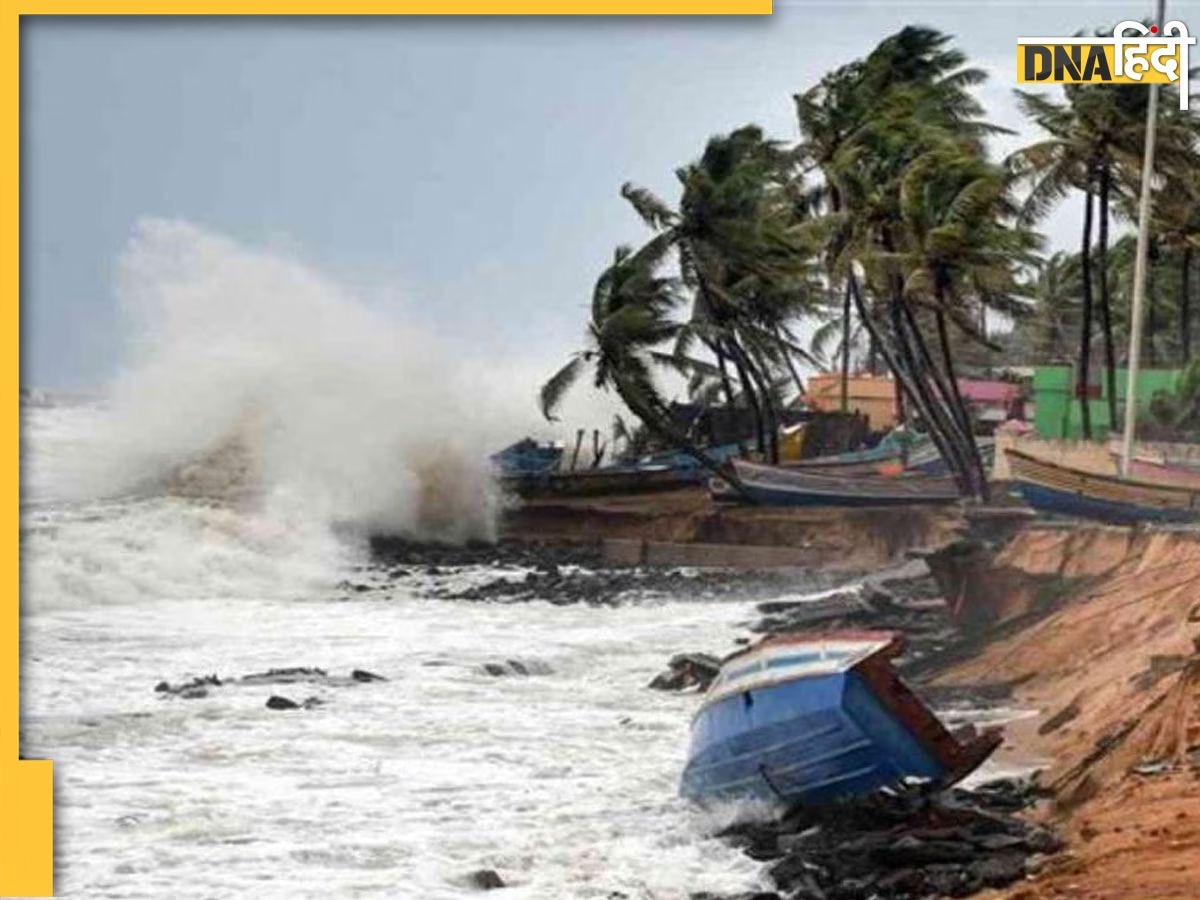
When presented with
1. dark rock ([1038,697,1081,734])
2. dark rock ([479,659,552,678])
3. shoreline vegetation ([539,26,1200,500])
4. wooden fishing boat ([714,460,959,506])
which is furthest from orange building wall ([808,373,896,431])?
dark rock ([1038,697,1081,734])

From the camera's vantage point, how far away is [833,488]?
81.3ft

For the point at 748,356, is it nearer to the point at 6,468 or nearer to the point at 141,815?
the point at 141,815

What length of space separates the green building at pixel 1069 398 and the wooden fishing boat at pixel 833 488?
269 cm

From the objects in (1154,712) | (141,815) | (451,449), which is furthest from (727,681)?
(451,449)

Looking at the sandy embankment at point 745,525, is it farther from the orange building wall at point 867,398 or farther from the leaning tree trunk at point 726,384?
the orange building wall at point 867,398

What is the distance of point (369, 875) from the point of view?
7.82m

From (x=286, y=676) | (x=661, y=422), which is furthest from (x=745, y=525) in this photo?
(x=286, y=676)

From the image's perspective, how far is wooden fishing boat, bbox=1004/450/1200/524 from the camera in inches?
685

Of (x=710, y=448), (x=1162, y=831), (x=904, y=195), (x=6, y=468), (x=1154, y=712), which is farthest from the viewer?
(x=710, y=448)

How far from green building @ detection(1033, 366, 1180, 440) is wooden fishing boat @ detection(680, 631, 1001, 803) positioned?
18.1 metres

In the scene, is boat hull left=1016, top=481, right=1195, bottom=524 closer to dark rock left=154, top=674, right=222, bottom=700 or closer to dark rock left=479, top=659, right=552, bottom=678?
dark rock left=479, top=659, right=552, bottom=678

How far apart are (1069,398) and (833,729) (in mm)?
19781

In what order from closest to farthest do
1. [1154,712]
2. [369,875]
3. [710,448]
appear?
[369,875], [1154,712], [710,448]

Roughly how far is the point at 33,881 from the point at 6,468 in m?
0.53
